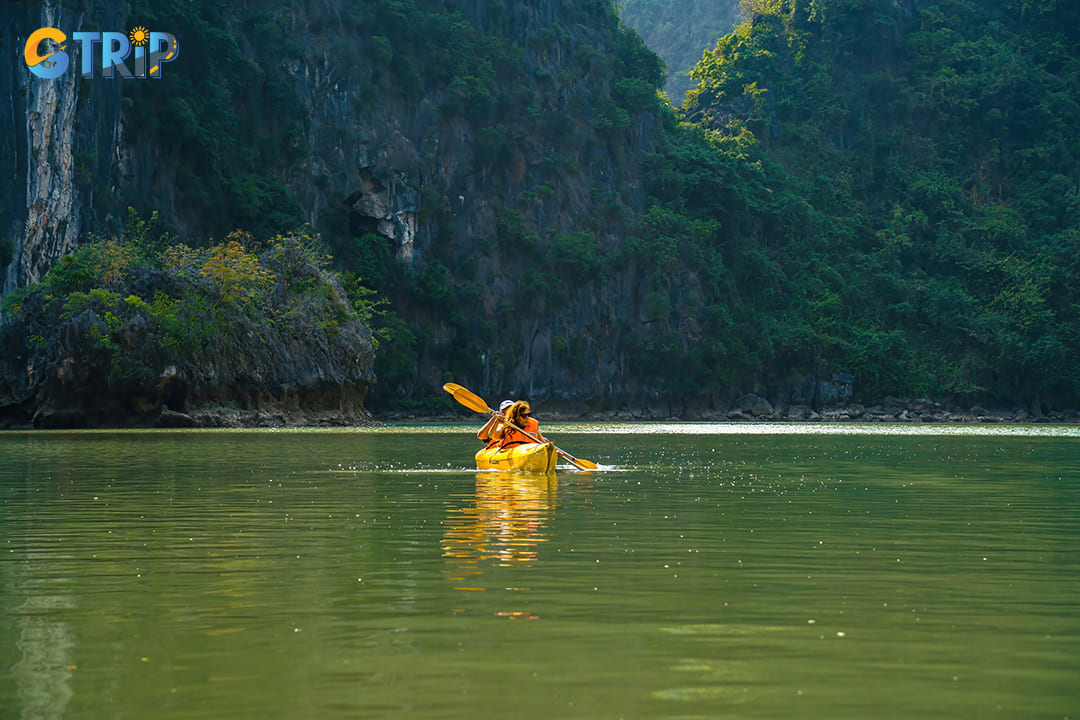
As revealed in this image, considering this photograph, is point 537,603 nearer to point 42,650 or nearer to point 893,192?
point 42,650

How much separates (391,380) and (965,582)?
71.9 m

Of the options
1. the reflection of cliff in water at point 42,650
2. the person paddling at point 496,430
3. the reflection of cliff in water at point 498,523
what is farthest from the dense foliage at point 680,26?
the reflection of cliff in water at point 42,650

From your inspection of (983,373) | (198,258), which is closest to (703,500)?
(198,258)

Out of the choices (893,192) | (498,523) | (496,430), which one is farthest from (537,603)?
(893,192)

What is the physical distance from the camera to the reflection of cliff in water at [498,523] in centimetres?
1106

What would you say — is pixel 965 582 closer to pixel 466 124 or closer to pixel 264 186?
pixel 264 186

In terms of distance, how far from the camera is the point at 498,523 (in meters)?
14.0

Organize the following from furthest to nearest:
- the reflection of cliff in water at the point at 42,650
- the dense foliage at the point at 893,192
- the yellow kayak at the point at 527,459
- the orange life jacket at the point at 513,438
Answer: the dense foliage at the point at 893,192
the orange life jacket at the point at 513,438
the yellow kayak at the point at 527,459
the reflection of cliff in water at the point at 42,650

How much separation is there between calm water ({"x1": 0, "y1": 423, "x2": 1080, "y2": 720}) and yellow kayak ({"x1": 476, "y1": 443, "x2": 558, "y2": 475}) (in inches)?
158

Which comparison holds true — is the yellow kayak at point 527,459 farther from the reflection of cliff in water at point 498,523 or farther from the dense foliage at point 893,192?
the dense foliage at point 893,192

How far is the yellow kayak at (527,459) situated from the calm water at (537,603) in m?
4.00

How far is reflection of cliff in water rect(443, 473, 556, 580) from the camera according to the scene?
36.3 ft

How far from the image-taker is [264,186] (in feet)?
246

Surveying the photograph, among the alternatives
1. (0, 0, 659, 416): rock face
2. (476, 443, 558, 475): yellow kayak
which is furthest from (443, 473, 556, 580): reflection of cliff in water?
(0, 0, 659, 416): rock face
